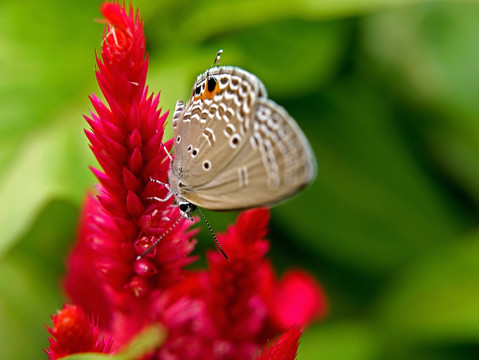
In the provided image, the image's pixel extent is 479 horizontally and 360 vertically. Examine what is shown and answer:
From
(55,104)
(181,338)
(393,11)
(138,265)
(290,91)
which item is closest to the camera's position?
(138,265)

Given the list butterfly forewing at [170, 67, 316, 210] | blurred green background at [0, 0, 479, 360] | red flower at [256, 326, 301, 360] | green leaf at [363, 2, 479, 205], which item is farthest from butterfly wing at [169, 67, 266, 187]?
green leaf at [363, 2, 479, 205]

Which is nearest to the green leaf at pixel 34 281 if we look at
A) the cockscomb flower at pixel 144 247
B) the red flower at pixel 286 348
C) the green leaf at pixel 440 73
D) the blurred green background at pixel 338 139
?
the blurred green background at pixel 338 139

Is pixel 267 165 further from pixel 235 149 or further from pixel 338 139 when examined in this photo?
pixel 338 139

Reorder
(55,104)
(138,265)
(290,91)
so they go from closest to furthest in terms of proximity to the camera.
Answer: (138,265), (55,104), (290,91)

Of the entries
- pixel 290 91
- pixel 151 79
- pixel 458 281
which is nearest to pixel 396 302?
pixel 458 281

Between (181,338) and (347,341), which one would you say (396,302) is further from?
(181,338)

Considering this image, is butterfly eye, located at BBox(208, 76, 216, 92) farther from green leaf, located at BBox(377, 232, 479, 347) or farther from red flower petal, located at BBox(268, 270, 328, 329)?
green leaf, located at BBox(377, 232, 479, 347)

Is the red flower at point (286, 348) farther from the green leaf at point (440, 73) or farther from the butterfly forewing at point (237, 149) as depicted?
the green leaf at point (440, 73)
